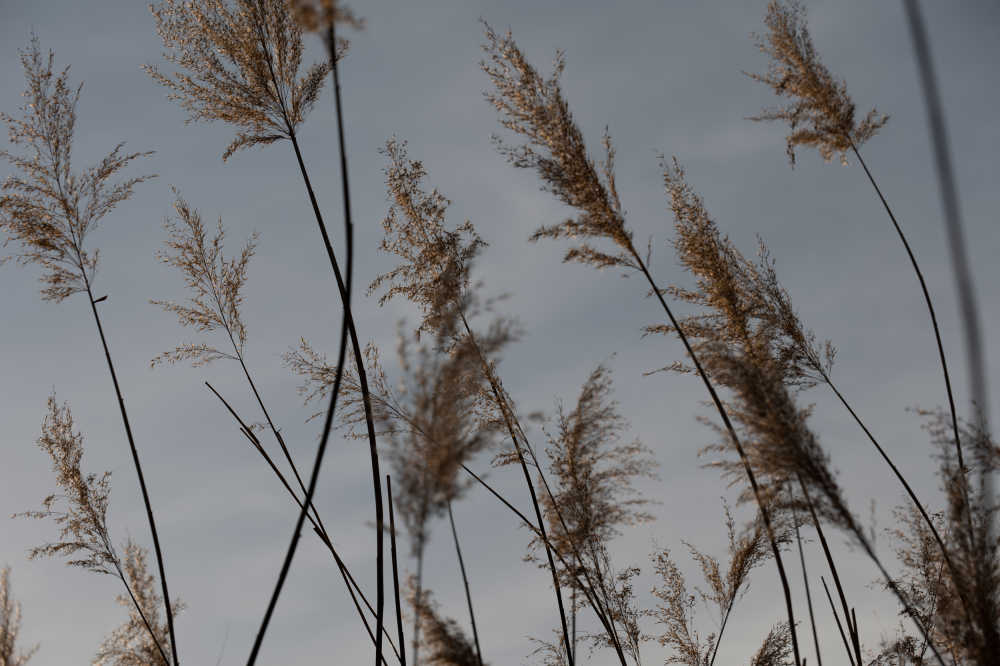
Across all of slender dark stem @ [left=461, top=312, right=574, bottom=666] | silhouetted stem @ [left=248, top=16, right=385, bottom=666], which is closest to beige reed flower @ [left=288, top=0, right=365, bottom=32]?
silhouetted stem @ [left=248, top=16, right=385, bottom=666]

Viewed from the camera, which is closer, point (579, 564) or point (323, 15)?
point (323, 15)

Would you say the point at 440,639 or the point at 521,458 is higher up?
the point at 521,458

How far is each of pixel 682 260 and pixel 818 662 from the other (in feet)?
6.07

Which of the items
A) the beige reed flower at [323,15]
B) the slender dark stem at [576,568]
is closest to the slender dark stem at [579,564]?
the slender dark stem at [576,568]

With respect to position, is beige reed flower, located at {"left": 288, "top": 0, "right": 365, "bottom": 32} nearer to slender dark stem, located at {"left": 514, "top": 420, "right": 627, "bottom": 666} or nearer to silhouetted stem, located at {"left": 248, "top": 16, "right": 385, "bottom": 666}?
silhouetted stem, located at {"left": 248, "top": 16, "right": 385, "bottom": 666}

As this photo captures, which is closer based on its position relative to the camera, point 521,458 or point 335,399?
point 335,399

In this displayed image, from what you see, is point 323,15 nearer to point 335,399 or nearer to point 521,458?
point 335,399

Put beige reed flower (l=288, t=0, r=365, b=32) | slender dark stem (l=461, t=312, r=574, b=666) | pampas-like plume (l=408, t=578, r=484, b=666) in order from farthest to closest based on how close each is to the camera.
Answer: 1. slender dark stem (l=461, t=312, r=574, b=666)
2. pampas-like plume (l=408, t=578, r=484, b=666)
3. beige reed flower (l=288, t=0, r=365, b=32)

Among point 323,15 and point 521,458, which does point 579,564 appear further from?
point 323,15

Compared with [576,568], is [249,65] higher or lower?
higher

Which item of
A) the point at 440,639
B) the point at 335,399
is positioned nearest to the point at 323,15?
the point at 335,399

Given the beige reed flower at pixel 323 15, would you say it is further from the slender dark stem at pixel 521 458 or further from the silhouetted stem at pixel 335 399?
the slender dark stem at pixel 521 458

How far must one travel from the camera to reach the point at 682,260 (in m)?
3.47

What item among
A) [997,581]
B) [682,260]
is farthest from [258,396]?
[997,581]
